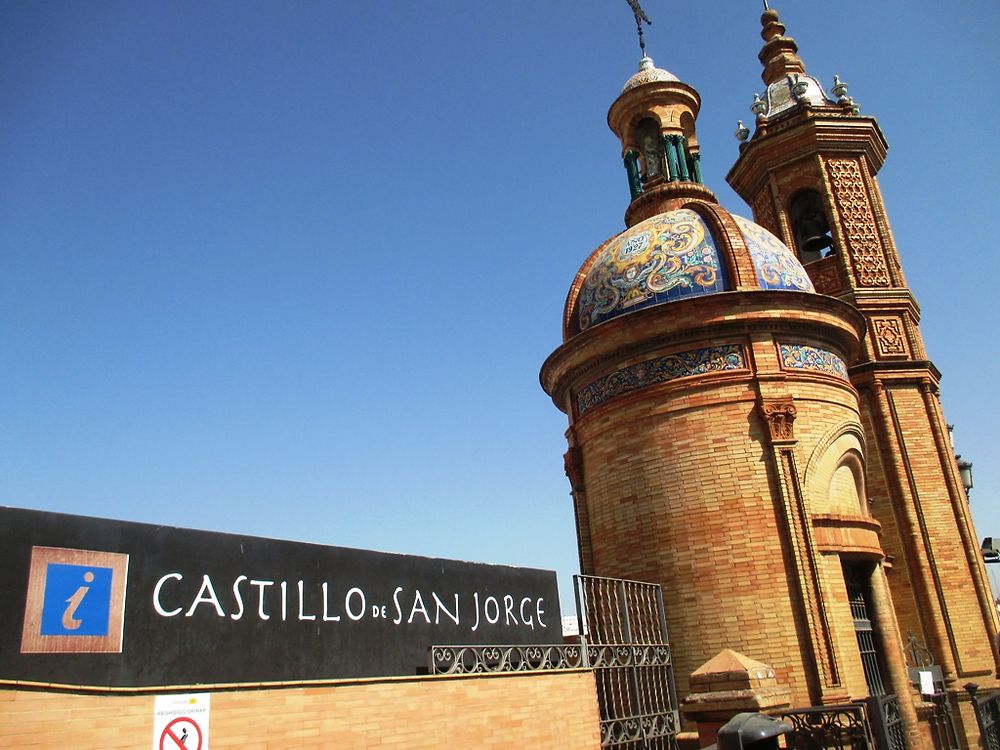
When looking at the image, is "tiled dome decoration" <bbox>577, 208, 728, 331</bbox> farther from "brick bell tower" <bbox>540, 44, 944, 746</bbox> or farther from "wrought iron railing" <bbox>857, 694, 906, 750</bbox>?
"wrought iron railing" <bbox>857, 694, 906, 750</bbox>

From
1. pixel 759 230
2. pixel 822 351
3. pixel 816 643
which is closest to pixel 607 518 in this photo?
pixel 816 643

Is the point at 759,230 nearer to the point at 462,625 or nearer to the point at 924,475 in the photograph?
the point at 924,475

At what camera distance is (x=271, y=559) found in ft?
25.7

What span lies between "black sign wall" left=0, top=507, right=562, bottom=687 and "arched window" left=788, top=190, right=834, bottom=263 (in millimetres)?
14892

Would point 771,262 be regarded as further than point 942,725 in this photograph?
Yes

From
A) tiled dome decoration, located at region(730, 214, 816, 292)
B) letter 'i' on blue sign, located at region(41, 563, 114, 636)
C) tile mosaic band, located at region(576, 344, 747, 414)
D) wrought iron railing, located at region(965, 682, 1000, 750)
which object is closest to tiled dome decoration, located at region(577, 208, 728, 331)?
tiled dome decoration, located at region(730, 214, 816, 292)

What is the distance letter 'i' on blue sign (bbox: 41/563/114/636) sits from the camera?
6.27 m

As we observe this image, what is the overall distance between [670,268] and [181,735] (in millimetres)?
10731

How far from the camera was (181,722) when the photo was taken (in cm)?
652

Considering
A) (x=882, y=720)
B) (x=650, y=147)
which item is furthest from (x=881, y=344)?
(x=882, y=720)

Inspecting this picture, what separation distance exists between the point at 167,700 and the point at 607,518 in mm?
8720

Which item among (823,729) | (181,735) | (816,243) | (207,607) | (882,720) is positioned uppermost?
(816,243)

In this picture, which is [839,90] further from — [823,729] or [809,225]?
[823,729]

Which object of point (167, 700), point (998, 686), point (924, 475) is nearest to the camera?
point (167, 700)
